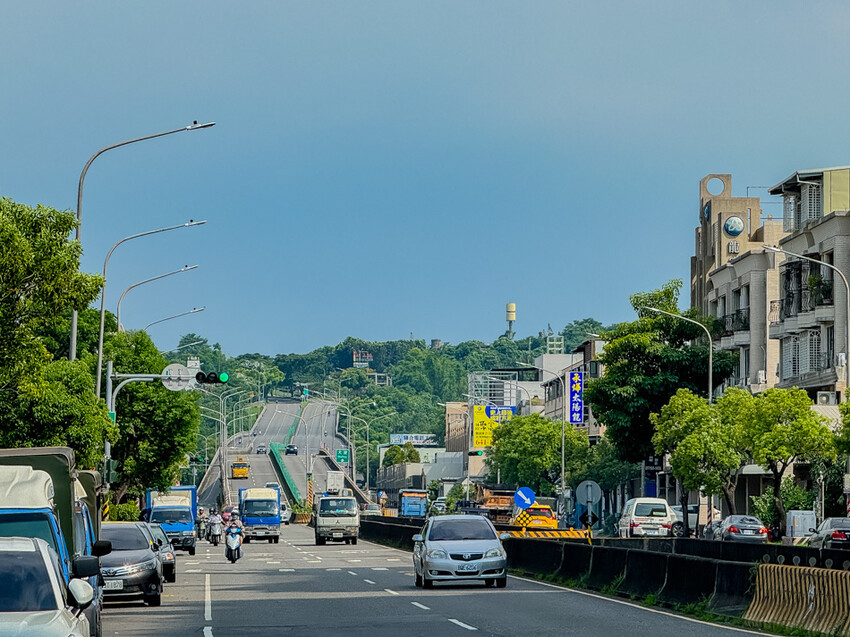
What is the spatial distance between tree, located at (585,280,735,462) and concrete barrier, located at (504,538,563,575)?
33005 mm

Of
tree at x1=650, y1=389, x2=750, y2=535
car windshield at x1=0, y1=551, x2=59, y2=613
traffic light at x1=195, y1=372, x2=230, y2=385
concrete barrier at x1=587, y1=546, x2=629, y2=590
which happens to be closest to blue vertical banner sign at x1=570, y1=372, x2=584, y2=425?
tree at x1=650, y1=389, x2=750, y2=535

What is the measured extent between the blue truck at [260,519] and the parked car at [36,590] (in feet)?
184

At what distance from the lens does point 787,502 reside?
57719 mm

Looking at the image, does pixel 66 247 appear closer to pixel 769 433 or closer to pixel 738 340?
pixel 769 433

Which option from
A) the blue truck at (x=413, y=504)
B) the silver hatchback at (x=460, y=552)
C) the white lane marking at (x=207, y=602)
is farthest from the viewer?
the blue truck at (x=413, y=504)

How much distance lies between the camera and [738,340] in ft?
239

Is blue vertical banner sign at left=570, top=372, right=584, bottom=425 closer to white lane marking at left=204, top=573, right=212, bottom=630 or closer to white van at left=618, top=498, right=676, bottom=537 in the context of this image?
white van at left=618, top=498, right=676, bottom=537

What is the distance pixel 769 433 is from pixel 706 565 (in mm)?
30852

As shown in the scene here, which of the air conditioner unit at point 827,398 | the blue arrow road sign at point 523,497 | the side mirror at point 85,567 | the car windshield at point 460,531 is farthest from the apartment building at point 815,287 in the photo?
the side mirror at point 85,567

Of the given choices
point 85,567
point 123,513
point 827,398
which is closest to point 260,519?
point 123,513

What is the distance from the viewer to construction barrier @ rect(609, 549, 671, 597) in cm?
2562

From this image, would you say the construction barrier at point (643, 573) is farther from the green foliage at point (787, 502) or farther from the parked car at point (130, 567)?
the green foliage at point (787, 502)

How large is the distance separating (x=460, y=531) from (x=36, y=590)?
1938cm

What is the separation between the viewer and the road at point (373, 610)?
65.8 feet
